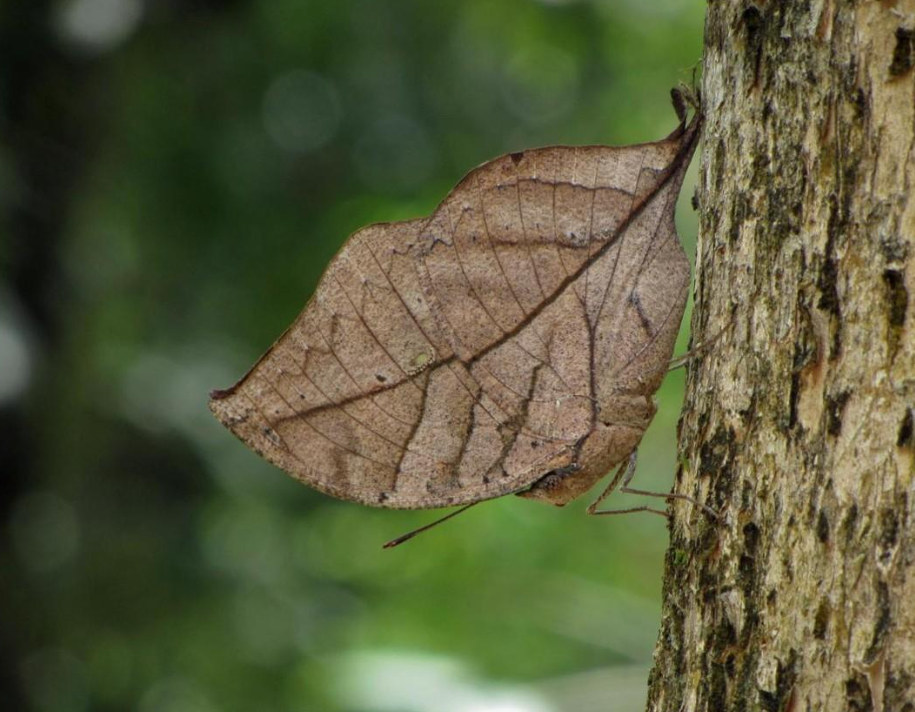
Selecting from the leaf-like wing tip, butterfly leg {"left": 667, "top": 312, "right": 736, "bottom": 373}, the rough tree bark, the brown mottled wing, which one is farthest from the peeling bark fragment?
the leaf-like wing tip

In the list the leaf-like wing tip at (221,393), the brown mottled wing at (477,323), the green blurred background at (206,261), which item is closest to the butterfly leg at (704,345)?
the brown mottled wing at (477,323)

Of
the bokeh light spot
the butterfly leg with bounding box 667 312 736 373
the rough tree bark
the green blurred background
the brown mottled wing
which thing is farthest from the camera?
the bokeh light spot

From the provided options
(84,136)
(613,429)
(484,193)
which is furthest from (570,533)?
(84,136)

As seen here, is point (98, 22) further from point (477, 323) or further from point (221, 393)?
point (477, 323)

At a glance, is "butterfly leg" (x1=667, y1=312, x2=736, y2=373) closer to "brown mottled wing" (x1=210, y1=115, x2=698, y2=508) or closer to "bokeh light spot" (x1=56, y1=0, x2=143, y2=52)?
"brown mottled wing" (x1=210, y1=115, x2=698, y2=508)

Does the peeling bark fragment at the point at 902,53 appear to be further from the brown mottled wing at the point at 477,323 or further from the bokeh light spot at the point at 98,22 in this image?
the bokeh light spot at the point at 98,22

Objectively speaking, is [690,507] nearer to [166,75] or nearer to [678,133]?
[678,133]

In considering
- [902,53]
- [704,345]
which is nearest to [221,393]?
[704,345]
